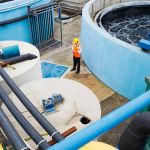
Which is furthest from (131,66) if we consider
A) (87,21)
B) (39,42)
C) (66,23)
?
(66,23)

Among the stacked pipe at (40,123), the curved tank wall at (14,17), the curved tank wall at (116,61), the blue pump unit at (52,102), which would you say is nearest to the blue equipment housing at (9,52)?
the blue pump unit at (52,102)

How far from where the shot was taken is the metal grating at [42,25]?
1074 centimetres

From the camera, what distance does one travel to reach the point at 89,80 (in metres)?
9.66

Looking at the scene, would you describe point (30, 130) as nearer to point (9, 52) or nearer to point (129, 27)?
point (9, 52)

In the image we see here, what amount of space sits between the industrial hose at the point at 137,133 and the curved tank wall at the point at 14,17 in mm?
8253

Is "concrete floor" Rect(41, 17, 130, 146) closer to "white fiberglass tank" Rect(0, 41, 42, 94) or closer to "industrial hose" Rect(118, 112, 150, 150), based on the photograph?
"industrial hose" Rect(118, 112, 150, 150)

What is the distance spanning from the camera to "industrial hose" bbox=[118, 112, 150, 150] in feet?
12.5

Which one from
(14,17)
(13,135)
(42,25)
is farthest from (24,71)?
(42,25)

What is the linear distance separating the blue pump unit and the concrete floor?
101 inches

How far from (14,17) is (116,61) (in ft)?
17.7

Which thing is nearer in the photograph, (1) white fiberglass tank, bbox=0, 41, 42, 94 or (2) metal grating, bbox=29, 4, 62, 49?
(1) white fiberglass tank, bbox=0, 41, 42, 94

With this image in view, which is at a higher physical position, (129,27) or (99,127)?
(99,127)

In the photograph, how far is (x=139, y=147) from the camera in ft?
14.0

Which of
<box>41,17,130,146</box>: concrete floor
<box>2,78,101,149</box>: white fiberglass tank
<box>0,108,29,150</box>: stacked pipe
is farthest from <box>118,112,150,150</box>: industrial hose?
<box>41,17,130,146</box>: concrete floor
